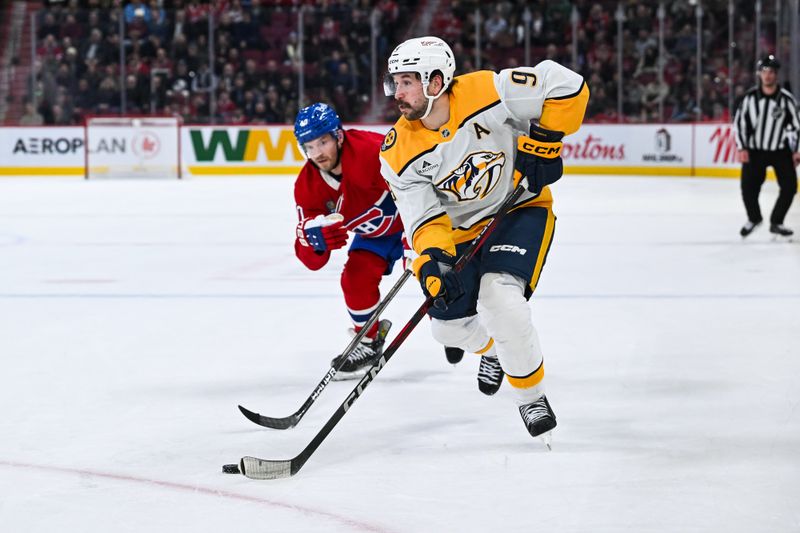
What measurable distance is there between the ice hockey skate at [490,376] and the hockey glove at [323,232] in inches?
21.1

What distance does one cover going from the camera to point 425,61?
2.74 m

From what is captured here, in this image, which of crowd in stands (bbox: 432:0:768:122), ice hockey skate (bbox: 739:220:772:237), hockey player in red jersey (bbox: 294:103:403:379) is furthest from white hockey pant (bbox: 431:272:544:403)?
crowd in stands (bbox: 432:0:768:122)

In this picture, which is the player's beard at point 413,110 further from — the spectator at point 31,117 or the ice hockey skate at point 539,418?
the spectator at point 31,117

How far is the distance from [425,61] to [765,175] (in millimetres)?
4903

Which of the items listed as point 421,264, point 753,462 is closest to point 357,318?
point 421,264

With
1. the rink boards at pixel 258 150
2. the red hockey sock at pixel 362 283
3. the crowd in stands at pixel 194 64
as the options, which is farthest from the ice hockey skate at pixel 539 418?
the crowd in stands at pixel 194 64

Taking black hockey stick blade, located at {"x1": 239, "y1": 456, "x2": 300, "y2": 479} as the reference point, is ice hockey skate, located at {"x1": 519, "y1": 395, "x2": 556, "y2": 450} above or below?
above

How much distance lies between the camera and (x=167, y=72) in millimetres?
14273

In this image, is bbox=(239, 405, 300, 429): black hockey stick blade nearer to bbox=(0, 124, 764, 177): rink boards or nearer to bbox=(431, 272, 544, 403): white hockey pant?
bbox=(431, 272, 544, 403): white hockey pant

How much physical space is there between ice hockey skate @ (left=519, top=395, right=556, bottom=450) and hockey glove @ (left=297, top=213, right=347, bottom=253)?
2.74ft

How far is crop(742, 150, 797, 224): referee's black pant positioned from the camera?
7070 mm

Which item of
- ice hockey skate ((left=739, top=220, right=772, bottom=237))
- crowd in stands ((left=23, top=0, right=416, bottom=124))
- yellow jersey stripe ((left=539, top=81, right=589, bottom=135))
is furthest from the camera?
crowd in stands ((left=23, top=0, right=416, bottom=124))

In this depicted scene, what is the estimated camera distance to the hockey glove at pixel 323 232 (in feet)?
10.9

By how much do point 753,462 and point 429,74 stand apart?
3.71ft
